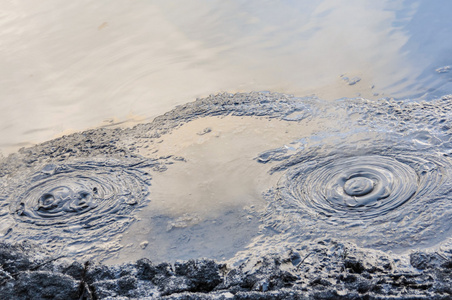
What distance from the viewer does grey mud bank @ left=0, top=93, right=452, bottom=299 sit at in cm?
245

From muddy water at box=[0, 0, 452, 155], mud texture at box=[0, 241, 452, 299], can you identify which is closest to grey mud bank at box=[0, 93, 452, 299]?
mud texture at box=[0, 241, 452, 299]

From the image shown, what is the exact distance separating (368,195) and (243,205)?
0.80 meters

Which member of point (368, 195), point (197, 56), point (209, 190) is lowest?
point (368, 195)

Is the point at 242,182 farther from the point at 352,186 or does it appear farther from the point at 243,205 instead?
the point at 352,186

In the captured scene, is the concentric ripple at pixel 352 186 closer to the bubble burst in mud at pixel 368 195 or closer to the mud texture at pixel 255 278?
the bubble burst in mud at pixel 368 195

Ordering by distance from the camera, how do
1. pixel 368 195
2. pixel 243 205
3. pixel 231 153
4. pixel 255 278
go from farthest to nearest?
1. pixel 231 153
2. pixel 243 205
3. pixel 368 195
4. pixel 255 278

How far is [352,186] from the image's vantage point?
3133mm

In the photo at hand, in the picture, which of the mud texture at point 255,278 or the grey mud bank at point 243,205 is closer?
the mud texture at point 255,278

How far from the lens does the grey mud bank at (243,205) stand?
245 cm

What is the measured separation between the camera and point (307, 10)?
5.63 m

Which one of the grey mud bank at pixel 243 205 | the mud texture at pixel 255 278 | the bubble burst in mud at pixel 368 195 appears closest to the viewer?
the mud texture at pixel 255 278

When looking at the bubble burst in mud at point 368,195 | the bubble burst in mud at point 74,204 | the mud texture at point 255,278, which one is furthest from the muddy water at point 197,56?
the mud texture at point 255,278

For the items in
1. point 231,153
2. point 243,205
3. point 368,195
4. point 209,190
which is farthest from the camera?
point 231,153

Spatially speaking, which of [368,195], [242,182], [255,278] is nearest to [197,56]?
[242,182]
